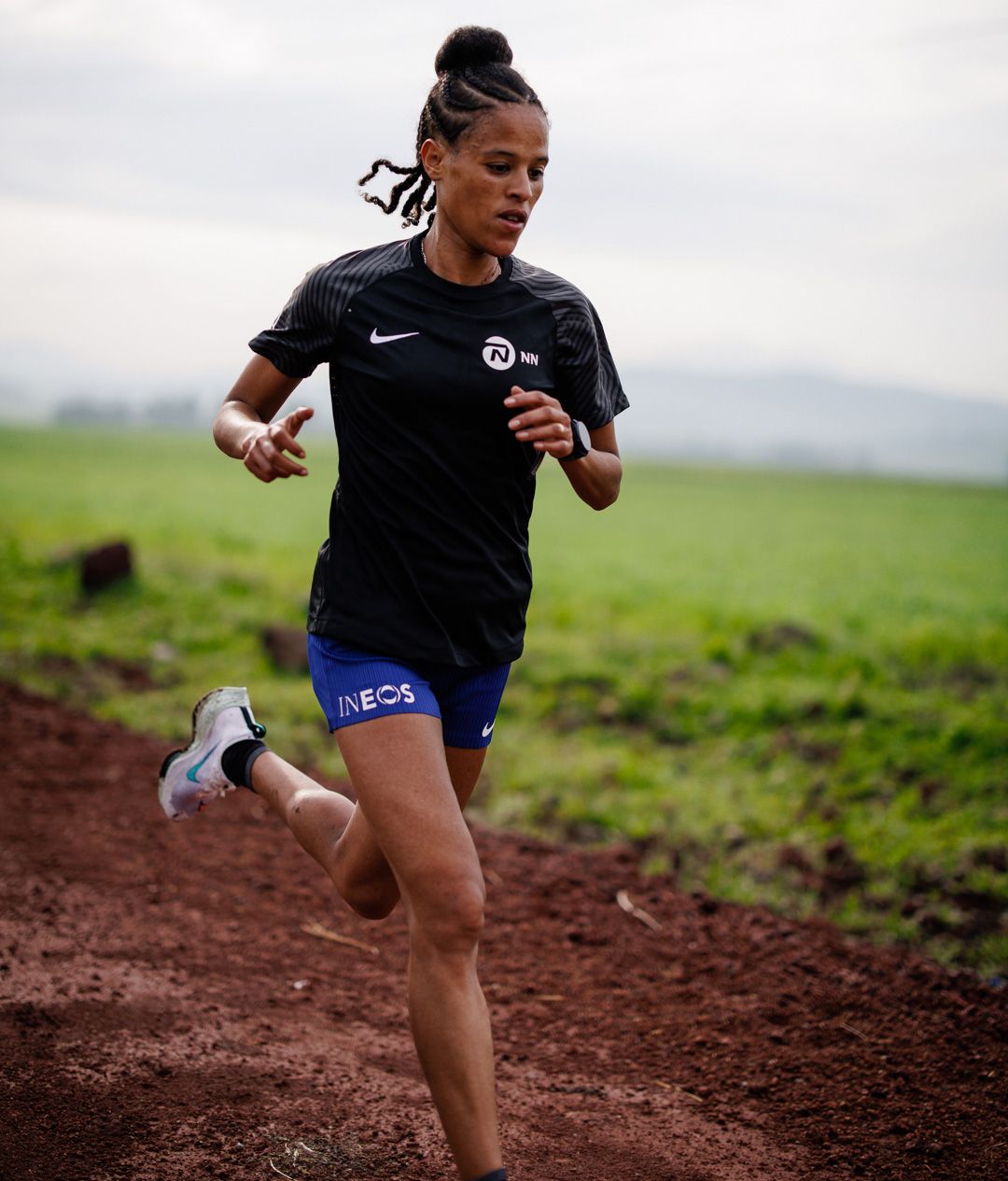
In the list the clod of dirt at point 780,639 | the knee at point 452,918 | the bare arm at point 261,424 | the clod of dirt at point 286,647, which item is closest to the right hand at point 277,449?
the bare arm at point 261,424

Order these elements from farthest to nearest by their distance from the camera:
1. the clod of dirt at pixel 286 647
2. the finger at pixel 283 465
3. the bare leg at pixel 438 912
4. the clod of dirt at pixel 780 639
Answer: the clod of dirt at pixel 780 639 → the clod of dirt at pixel 286 647 → the finger at pixel 283 465 → the bare leg at pixel 438 912

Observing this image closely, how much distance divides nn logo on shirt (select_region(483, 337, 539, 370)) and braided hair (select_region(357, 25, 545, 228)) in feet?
1.92

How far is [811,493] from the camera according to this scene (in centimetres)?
5712

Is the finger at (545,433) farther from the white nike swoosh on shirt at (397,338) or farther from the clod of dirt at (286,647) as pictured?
the clod of dirt at (286,647)

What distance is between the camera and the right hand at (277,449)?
10.6 feet

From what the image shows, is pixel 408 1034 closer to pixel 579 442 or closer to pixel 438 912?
pixel 438 912

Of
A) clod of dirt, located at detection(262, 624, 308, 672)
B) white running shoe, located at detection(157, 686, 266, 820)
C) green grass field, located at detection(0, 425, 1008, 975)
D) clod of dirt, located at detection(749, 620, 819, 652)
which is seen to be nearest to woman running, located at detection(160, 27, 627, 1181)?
white running shoe, located at detection(157, 686, 266, 820)

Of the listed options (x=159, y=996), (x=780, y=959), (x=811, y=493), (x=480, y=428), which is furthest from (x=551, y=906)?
(x=811, y=493)

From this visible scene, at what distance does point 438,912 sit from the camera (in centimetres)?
309

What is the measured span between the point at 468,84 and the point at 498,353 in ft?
2.60

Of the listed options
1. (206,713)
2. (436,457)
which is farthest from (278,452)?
(206,713)

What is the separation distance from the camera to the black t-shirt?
135 inches

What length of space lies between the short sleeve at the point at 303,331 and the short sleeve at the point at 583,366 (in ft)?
2.18

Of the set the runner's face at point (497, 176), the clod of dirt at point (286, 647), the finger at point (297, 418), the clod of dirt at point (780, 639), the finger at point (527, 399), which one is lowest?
the clod of dirt at point (286, 647)
